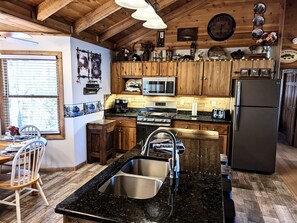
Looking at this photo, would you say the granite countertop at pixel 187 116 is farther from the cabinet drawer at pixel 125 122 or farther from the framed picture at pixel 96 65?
the framed picture at pixel 96 65

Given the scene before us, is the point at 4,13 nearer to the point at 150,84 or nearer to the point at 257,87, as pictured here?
the point at 150,84

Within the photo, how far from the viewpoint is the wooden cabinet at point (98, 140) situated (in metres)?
4.26

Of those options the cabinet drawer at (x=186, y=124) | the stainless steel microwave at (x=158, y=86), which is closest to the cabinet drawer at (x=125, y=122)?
the stainless steel microwave at (x=158, y=86)

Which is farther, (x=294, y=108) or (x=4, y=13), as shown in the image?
(x=294, y=108)

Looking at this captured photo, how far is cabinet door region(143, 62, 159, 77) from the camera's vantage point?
4805 mm

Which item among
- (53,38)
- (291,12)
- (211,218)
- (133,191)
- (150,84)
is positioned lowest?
(133,191)

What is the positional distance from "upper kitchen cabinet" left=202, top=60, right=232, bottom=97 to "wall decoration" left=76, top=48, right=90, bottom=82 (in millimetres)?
2427

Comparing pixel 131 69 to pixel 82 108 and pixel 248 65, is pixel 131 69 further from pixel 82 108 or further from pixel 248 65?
pixel 248 65

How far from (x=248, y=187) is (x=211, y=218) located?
2.81 meters

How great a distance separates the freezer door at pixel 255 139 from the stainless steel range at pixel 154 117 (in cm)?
138

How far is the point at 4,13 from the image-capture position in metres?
2.62

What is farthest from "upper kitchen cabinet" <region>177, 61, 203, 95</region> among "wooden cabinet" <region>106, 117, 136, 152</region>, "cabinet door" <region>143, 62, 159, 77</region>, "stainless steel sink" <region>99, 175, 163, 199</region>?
"stainless steel sink" <region>99, 175, 163, 199</region>

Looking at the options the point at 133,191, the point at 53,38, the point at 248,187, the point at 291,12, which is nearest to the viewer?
the point at 133,191

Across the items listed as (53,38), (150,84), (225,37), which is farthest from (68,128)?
(225,37)
